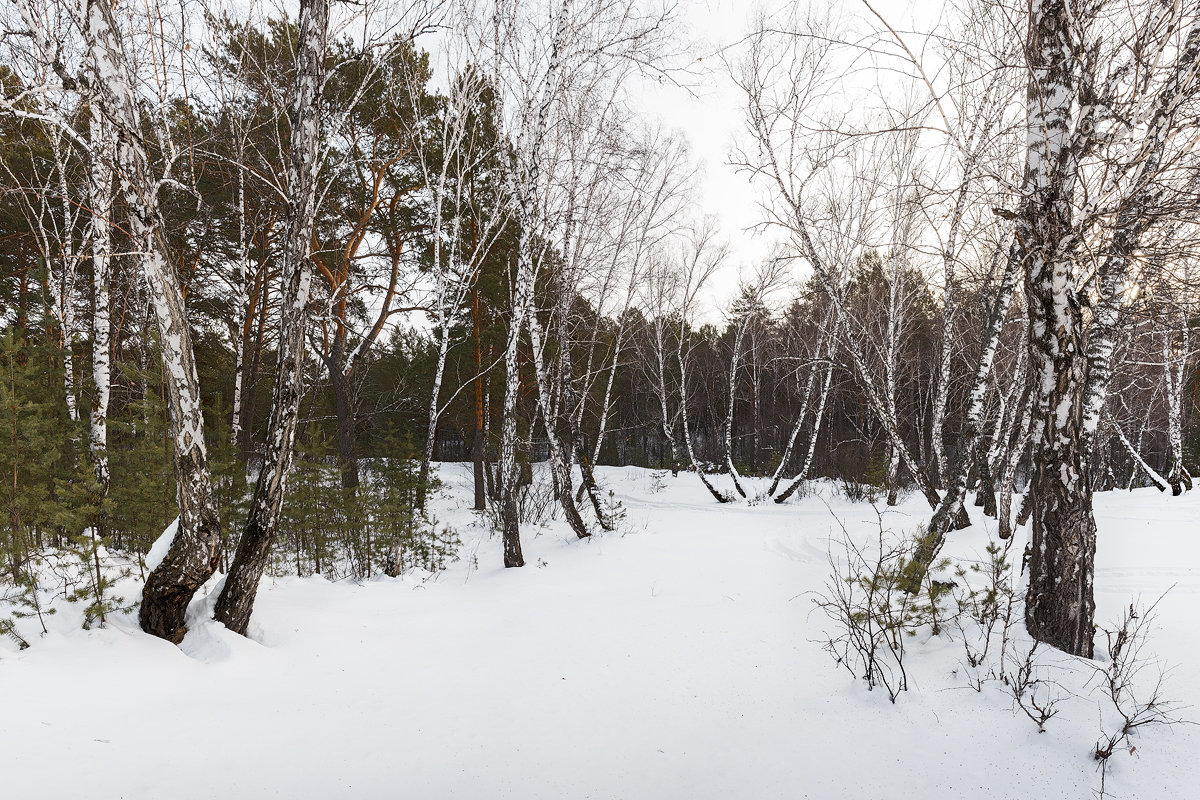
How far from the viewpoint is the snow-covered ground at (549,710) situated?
249cm

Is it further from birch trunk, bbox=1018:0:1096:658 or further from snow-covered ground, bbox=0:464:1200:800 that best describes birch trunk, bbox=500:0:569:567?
birch trunk, bbox=1018:0:1096:658

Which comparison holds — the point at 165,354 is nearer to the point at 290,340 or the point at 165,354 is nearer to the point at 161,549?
the point at 290,340

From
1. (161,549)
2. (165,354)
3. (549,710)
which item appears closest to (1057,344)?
(549,710)

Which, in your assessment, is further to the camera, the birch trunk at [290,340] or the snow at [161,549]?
the birch trunk at [290,340]

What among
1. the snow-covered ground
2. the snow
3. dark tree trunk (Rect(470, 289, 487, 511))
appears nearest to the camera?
the snow-covered ground

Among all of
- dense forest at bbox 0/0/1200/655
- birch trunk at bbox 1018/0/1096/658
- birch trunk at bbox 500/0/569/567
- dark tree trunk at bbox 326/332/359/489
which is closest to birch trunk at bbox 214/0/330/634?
dense forest at bbox 0/0/1200/655

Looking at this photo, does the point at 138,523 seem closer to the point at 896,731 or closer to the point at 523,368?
the point at 896,731

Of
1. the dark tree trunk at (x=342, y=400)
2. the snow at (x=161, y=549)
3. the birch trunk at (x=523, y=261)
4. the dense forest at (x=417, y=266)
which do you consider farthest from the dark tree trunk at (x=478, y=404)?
the snow at (x=161, y=549)

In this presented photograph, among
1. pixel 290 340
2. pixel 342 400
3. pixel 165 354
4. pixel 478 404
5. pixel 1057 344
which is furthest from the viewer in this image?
pixel 478 404

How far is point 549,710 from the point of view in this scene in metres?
3.32

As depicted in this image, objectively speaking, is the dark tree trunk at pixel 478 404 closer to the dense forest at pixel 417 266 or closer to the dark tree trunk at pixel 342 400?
the dense forest at pixel 417 266

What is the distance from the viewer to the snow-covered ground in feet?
8.16

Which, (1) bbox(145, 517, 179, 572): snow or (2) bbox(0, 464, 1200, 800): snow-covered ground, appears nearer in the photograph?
(2) bbox(0, 464, 1200, 800): snow-covered ground

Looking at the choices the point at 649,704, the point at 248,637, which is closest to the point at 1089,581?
the point at 649,704
